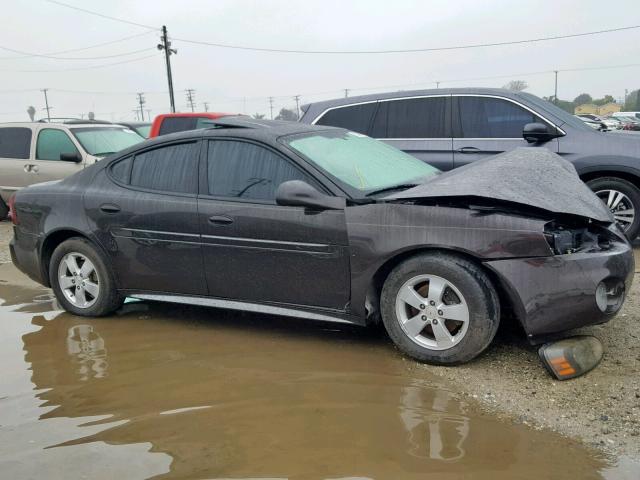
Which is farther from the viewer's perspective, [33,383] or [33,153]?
[33,153]

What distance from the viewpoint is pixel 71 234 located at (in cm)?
517

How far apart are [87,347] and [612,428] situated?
137 inches

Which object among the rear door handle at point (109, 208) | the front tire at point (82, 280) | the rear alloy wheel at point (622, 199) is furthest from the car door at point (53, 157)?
the rear alloy wheel at point (622, 199)

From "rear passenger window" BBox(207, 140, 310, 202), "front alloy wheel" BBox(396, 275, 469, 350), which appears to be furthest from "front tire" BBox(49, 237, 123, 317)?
"front alloy wheel" BBox(396, 275, 469, 350)

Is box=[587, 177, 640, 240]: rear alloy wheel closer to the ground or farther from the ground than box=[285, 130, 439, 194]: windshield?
closer to the ground

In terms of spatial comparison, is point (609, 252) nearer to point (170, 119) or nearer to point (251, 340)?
point (251, 340)

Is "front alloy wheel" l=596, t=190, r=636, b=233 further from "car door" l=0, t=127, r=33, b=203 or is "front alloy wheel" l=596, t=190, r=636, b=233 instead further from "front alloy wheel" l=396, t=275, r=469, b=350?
"car door" l=0, t=127, r=33, b=203

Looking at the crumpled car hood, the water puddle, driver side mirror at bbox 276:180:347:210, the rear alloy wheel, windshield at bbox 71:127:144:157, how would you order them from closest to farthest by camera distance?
the water puddle, the crumpled car hood, driver side mirror at bbox 276:180:347:210, the rear alloy wheel, windshield at bbox 71:127:144:157

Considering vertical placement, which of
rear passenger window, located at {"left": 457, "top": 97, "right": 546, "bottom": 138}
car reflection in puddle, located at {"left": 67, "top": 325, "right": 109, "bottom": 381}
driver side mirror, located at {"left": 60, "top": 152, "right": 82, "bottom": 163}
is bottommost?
car reflection in puddle, located at {"left": 67, "top": 325, "right": 109, "bottom": 381}

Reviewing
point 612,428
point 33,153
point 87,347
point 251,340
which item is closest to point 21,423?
point 87,347

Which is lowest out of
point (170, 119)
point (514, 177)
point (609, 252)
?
point (609, 252)

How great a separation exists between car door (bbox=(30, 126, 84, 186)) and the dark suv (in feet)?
14.5

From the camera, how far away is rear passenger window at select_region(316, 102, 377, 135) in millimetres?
7785

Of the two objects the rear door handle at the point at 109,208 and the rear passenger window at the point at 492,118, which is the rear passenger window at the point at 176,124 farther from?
the rear door handle at the point at 109,208
